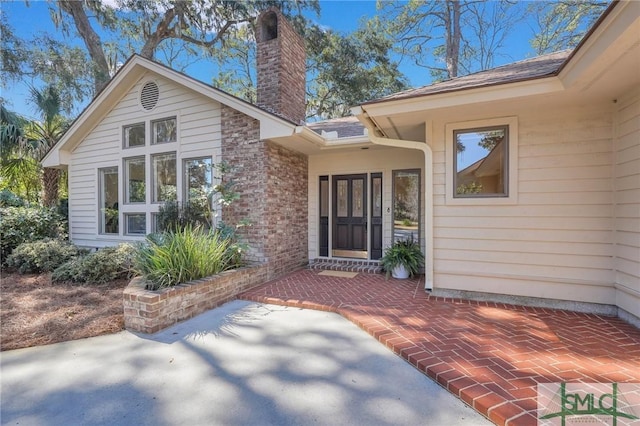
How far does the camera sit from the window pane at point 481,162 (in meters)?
4.32

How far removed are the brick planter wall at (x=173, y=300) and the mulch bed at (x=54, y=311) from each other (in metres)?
0.37

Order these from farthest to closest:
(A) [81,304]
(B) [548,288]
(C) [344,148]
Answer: (C) [344,148]
(A) [81,304]
(B) [548,288]

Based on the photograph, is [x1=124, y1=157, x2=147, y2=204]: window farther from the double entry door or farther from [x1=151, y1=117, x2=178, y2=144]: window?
the double entry door

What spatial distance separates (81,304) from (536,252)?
21.2 ft

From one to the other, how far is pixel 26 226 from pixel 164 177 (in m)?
4.10

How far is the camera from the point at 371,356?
2.92m

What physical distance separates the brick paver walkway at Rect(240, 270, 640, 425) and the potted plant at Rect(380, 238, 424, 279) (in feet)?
2.84

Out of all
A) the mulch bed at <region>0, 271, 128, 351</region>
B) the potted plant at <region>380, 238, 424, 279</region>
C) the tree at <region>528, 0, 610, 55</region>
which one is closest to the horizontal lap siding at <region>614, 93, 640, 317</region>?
the potted plant at <region>380, 238, 424, 279</region>

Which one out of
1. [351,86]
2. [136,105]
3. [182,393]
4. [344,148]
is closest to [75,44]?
[136,105]

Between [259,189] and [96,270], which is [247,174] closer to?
[259,189]

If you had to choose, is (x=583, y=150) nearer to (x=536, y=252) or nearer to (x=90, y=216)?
(x=536, y=252)

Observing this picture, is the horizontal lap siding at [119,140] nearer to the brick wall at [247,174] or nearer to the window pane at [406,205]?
the brick wall at [247,174]

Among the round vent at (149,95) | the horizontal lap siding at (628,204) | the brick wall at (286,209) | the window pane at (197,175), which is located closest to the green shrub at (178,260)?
the brick wall at (286,209)

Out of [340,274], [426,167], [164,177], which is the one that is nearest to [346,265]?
[340,274]
